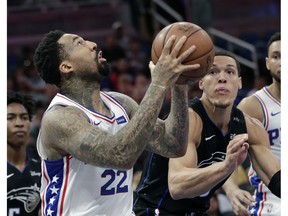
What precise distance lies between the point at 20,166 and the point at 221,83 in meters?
2.14

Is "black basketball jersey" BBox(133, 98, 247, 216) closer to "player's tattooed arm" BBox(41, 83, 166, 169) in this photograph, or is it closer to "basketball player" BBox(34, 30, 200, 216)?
"basketball player" BBox(34, 30, 200, 216)

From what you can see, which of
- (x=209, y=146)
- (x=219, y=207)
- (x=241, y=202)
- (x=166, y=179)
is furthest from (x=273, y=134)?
(x=219, y=207)

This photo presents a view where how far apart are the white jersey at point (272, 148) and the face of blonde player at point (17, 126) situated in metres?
2.09

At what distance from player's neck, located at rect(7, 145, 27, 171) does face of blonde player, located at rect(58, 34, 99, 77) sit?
82.9 inches

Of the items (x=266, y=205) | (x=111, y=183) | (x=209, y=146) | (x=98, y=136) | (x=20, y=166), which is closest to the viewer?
(x=98, y=136)

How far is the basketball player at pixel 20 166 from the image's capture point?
220 inches

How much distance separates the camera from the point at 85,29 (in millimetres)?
14617

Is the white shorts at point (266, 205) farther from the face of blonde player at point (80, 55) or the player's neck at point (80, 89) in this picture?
the face of blonde player at point (80, 55)

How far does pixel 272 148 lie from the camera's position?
5.79 metres

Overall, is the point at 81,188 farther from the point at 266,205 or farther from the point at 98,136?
the point at 266,205

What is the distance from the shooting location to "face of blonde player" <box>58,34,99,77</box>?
3965 millimetres

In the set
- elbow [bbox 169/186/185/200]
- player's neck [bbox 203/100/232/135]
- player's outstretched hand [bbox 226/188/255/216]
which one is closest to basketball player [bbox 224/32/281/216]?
player's outstretched hand [bbox 226/188/255/216]

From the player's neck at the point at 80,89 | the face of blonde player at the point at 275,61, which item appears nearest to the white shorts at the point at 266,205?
the face of blonde player at the point at 275,61

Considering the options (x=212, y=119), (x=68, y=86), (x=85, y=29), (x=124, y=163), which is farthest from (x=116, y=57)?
(x=124, y=163)
